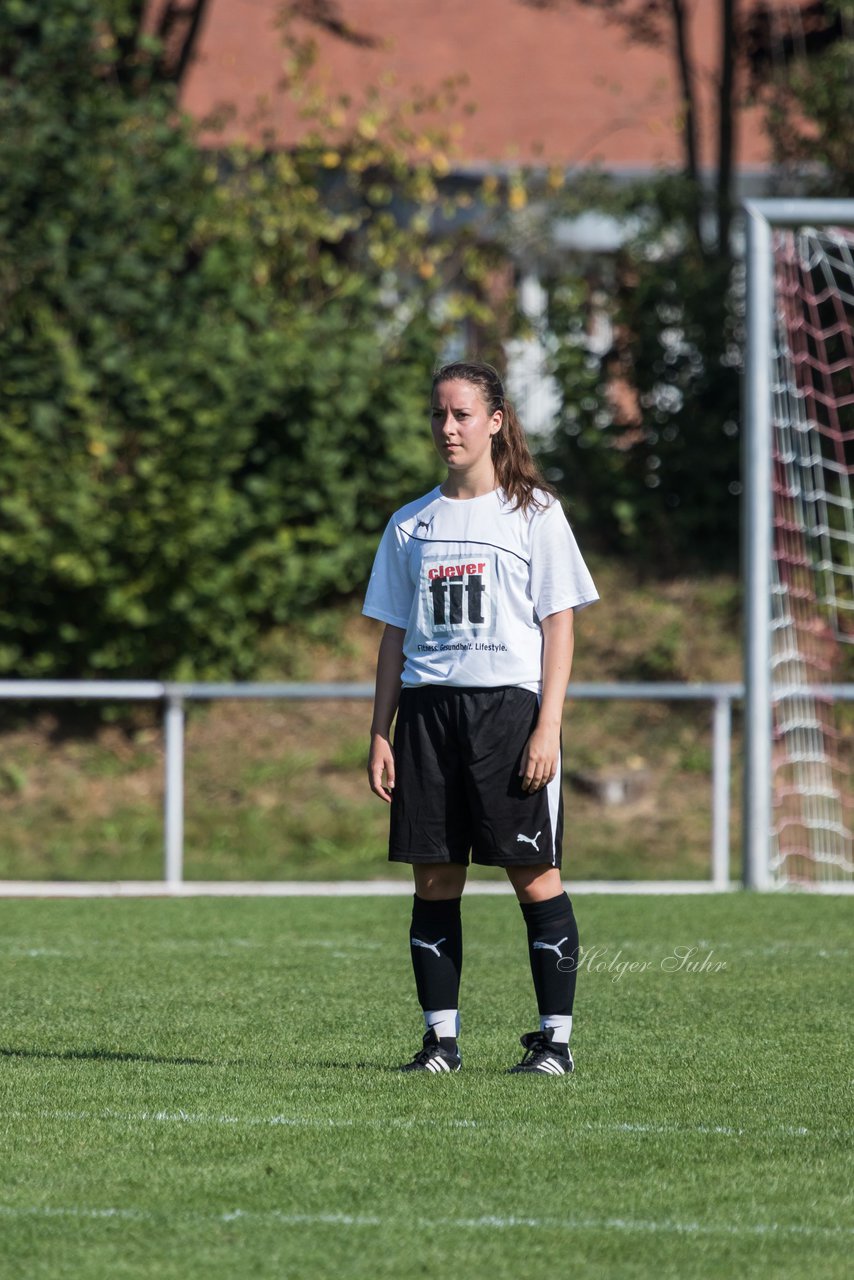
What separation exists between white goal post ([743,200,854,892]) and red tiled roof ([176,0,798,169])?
756cm

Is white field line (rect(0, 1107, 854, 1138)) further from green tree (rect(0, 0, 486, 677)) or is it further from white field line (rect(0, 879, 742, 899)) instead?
green tree (rect(0, 0, 486, 677))

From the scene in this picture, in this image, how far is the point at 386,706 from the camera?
4832 mm

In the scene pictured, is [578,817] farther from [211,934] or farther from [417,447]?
[211,934]

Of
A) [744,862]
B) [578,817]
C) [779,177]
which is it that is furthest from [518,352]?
[744,862]

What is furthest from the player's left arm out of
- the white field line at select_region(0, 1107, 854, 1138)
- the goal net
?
the goal net

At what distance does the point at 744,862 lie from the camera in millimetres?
9242

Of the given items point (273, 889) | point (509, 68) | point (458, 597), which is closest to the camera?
point (458, 597)

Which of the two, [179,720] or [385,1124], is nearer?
[385,1124]

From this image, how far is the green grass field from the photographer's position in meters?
3.24

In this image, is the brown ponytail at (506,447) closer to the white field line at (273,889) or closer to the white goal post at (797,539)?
the white goal post at (797,539)

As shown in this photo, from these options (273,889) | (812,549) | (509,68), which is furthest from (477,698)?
(509,68)

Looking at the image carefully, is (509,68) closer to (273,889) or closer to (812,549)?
(812,549)

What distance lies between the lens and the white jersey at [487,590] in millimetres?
4688

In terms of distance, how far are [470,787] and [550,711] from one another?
0.28m
